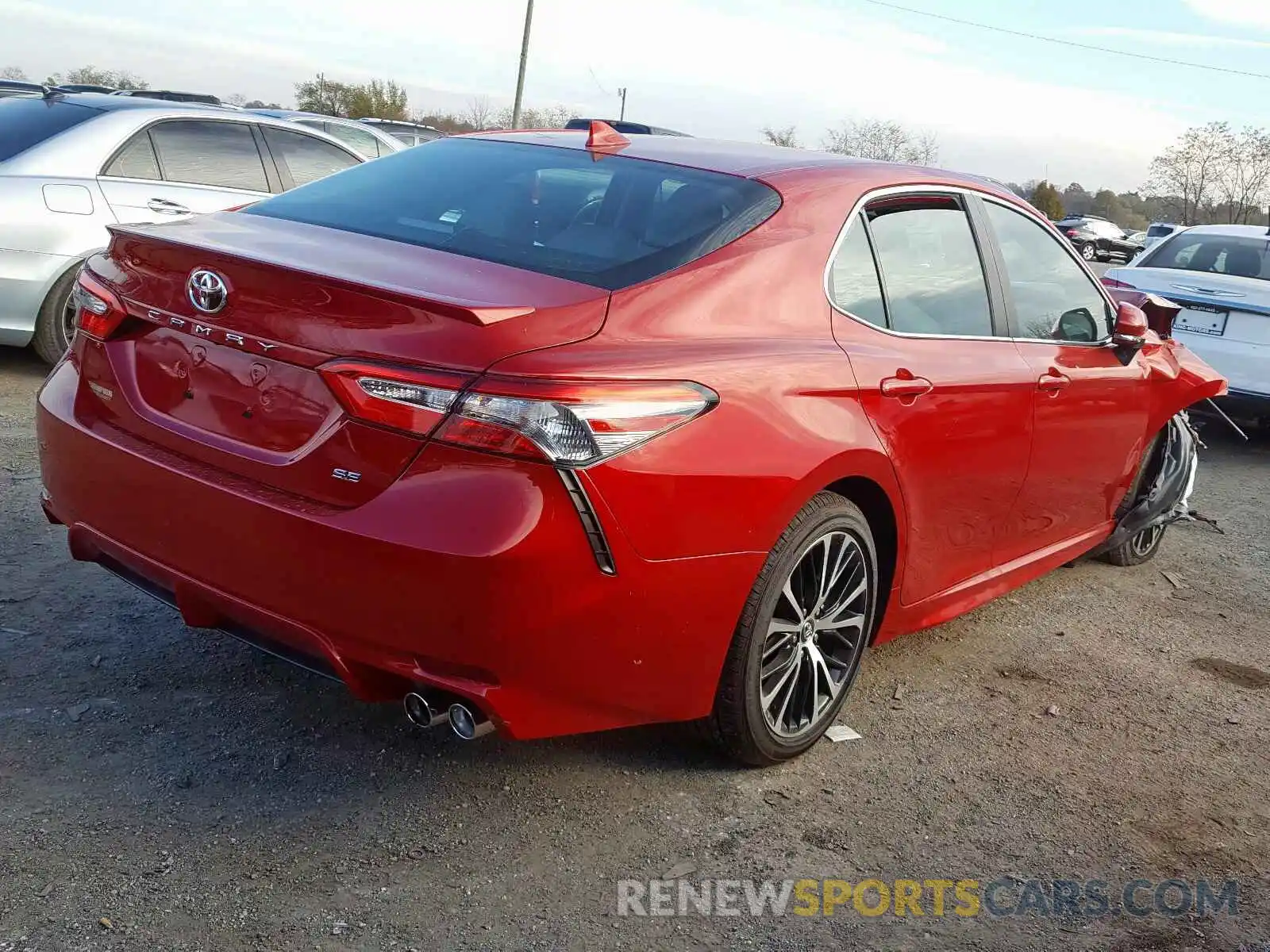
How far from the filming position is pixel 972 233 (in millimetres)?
4035

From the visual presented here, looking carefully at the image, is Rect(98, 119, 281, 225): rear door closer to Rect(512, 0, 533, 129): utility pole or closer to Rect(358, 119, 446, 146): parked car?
Rect(358, 119, 446, 146): parked car

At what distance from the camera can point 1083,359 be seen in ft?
14.4

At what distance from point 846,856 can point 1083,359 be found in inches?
87.0

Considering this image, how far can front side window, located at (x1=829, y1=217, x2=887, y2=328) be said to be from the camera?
3.34m

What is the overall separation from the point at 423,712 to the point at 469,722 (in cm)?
11

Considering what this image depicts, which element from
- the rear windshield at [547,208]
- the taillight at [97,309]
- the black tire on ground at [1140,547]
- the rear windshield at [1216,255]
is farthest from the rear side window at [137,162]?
the rear windshield at [1216,255]

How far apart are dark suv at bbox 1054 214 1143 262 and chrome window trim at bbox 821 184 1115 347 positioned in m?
34.1

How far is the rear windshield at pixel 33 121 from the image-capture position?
6.77 meters

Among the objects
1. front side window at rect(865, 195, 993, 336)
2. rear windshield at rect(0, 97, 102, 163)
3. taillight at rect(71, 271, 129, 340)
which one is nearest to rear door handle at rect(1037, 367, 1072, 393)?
front side window at rect(865, 195, 993, 336)

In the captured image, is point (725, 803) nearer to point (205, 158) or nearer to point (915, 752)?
point (915, 752)

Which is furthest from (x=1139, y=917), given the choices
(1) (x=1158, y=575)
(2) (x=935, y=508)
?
(1) (x=1158, y=575)

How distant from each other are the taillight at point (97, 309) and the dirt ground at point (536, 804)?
101 centimetres

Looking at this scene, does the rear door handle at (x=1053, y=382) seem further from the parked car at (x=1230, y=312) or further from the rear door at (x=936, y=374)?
the parked car at (x=1230, y=312)

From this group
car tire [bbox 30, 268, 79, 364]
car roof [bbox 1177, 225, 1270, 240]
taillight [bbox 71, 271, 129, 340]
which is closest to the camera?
taillight [bbox 71, 271, 129, 340]
